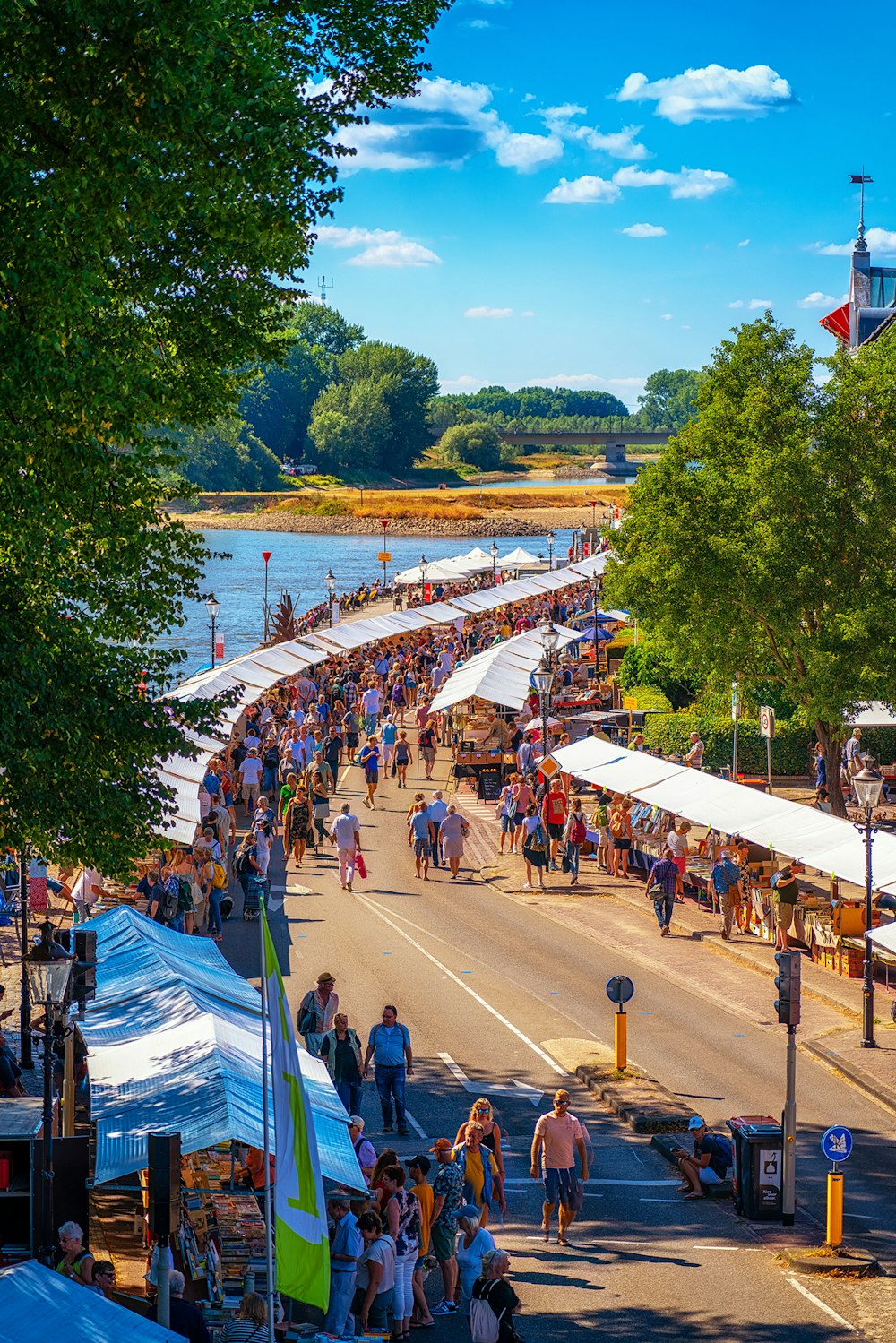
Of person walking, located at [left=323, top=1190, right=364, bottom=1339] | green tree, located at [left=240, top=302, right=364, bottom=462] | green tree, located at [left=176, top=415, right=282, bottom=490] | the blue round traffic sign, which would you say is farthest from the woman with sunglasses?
green tree, located at [left=240, top=302, right=364, bottom=462]

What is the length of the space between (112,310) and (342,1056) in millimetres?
7582

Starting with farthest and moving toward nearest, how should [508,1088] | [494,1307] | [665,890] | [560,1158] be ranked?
1. [665,890]
2. [508,1088]
3. [560,1158]
4. [494,1307]

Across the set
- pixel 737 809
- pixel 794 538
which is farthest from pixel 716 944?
pixel 794 538

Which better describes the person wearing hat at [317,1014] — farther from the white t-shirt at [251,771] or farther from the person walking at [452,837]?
the white t-shirt at [251,771]

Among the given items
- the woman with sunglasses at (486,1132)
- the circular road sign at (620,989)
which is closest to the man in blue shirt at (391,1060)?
the woman with sunglasses at (486,1132)

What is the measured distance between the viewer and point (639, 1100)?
17.3 m

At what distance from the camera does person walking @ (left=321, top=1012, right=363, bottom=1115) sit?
15898 mm

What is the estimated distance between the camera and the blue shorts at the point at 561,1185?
45.3 ft

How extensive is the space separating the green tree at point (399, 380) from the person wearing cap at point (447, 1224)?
567ft

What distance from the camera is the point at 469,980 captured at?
22.1 metres

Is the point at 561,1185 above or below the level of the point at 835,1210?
above

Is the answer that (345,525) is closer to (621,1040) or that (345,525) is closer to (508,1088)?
(621,1040)

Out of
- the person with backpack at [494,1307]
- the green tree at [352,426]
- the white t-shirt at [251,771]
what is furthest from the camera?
the green tree at [352,426]

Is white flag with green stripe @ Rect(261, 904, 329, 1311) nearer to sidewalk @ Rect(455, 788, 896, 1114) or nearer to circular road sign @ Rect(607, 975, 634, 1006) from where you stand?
circular road sign @ Rect(607, 975, 634, 1006)
